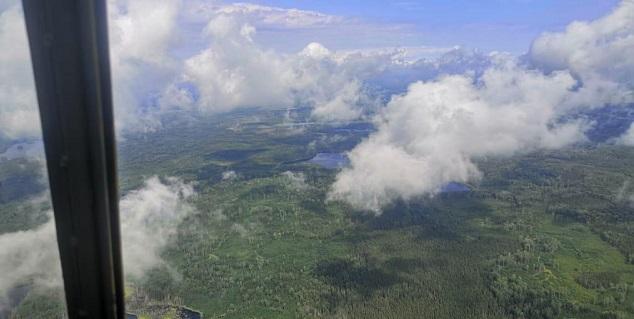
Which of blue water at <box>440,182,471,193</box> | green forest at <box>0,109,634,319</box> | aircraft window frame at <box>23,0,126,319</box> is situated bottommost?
blue water at <box>440,182,471,193</box>

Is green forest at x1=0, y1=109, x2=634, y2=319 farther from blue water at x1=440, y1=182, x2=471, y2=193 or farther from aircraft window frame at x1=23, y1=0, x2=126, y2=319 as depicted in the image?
aircraft window frame at x1=23, y1=0, x2=126, y2=319

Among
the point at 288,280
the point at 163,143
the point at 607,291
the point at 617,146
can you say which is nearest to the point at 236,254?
the point at 288,280

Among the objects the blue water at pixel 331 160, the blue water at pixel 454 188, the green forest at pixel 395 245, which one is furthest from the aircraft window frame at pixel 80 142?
the blue water at pixel 331 160

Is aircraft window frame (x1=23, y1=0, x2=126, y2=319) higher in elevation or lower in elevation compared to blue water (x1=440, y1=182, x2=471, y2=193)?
higher

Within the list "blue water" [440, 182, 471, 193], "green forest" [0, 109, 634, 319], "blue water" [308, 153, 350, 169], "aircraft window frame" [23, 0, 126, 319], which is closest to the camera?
"aircraft window frame" [23, 0, 126, 319]

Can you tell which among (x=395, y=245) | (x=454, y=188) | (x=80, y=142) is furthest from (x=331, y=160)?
(x=80, y=142)

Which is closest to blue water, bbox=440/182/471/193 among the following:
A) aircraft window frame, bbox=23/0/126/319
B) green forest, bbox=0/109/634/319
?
green forest, bbox=0/109/634/319

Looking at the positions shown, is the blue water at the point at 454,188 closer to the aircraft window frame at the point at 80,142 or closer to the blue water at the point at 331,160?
the blue water at the point at 331,160

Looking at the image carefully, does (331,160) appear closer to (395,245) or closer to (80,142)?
(395,245)

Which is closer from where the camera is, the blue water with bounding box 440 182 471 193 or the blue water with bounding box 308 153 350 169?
the blue water with bounding box 440 182 471 193
